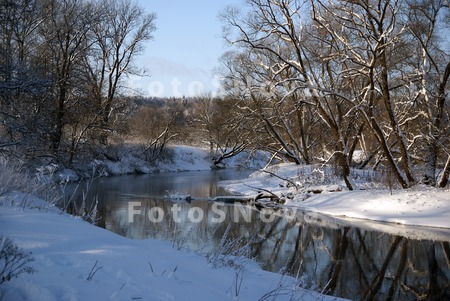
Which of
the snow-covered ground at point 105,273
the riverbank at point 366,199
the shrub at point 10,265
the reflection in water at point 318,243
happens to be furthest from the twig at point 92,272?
the riverbank at point 366,199

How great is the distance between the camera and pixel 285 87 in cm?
2020

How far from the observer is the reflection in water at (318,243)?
6.84 meters

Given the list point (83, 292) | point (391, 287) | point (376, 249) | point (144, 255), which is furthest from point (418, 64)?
point (83, 292)

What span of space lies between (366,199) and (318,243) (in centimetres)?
521

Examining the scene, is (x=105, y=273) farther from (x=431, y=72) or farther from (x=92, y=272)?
(x=431, y=72)

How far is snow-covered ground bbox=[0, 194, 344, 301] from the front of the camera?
3188 mm

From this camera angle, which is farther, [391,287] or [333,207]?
[333,207]

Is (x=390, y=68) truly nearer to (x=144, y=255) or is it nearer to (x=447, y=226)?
(x=447, y=226)

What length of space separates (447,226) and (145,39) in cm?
2622

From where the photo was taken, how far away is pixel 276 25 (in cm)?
1584

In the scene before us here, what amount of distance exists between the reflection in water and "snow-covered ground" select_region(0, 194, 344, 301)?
5.12ft

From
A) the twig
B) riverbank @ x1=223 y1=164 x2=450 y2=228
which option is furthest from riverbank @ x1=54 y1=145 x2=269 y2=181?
the twig

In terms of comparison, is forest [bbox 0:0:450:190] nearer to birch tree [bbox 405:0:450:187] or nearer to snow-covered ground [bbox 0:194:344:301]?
birch tree [bbox 405:0:450:187]

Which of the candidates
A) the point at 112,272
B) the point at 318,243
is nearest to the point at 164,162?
the point at 318,243
